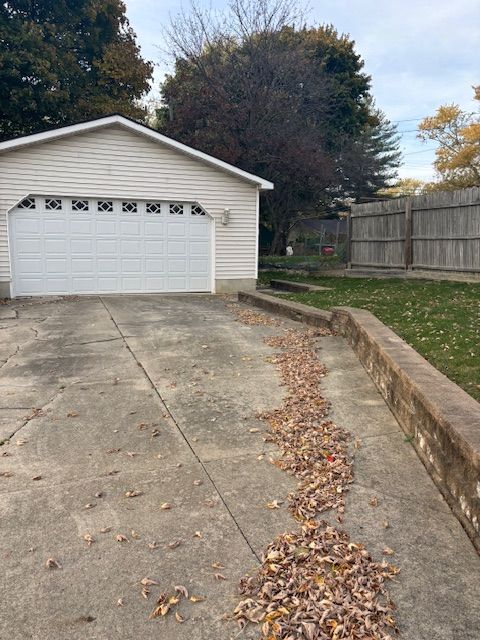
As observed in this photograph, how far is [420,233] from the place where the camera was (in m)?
12.9

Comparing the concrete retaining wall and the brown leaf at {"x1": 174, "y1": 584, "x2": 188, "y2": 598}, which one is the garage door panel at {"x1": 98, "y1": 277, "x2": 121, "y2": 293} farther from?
the brown leaf at {"x1": 174, "y1": 584, "x2": 188, "y2": 598}

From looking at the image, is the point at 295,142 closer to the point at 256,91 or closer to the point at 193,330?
the point at 256,91

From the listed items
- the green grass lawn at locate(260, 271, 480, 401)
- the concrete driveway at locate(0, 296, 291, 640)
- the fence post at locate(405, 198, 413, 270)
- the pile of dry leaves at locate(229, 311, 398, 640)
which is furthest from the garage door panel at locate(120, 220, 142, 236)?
the pile of dry leaves at locate(229, 311, 398, 640)

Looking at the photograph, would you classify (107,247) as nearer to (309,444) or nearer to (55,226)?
(55,226)

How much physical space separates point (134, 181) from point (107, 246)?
5.54 ft

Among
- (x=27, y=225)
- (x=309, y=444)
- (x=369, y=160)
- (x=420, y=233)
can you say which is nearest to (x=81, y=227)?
(x=27, y=225)

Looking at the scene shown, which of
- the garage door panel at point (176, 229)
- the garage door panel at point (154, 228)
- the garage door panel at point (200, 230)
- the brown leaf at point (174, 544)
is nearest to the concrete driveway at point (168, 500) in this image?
the brown leaf at point (174, 544)

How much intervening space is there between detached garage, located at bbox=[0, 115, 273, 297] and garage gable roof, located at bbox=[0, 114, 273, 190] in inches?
0.9

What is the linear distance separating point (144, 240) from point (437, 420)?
1012 cm

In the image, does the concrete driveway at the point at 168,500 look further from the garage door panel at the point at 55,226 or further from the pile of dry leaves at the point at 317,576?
the garage door panel at the point at 55,226

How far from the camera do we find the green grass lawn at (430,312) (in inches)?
187

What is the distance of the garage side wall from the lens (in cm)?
1094

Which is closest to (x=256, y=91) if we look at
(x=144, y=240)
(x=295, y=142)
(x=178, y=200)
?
(x=295, y=142)

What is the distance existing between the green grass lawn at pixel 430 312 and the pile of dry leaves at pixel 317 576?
1.56 metres
